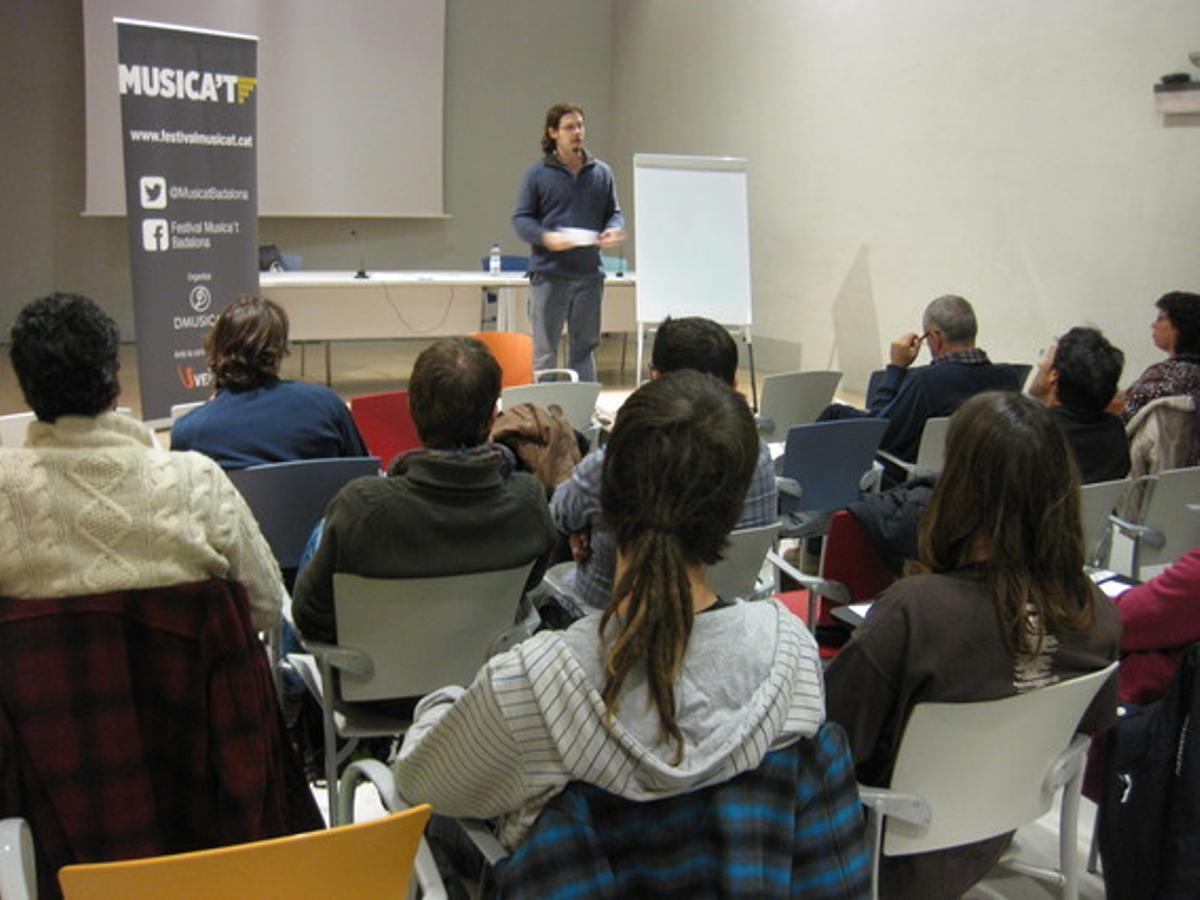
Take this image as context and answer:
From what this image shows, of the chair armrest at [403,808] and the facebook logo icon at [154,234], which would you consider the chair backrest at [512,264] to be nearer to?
the facebook logo icon at [154,234]

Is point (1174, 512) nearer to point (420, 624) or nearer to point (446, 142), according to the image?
point (420, 624)

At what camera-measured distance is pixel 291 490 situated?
247cm

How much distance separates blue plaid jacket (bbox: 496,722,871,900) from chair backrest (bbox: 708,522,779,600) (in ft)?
3.57

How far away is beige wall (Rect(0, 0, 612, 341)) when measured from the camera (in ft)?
26.2

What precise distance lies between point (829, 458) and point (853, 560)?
0.87 meters

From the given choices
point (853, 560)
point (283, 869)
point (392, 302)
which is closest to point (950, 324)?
point (853, 560)

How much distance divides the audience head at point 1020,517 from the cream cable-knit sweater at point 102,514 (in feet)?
3.66

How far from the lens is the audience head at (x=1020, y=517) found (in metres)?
1.51

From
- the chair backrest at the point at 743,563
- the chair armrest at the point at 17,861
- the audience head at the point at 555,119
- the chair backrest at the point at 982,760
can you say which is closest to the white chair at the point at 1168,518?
the chair backrest at the point at 743,563

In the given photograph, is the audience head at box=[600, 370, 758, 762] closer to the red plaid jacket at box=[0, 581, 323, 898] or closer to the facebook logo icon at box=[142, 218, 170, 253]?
the red plaid jacket at box=[0, 581, 323, 898]

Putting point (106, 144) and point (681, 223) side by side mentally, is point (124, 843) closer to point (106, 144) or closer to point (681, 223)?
point (681, 223)

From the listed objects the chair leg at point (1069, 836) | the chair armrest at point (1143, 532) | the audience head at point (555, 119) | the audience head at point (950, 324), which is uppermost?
the audience head at point (555, 119)

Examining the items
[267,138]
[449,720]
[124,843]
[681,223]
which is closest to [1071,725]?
[449,720]

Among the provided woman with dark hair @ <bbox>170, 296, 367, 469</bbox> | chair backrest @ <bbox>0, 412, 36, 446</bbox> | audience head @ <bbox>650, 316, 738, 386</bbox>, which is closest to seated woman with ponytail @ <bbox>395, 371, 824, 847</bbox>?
audience head @ <bbox>650, 316, 738, 386</bbox>
